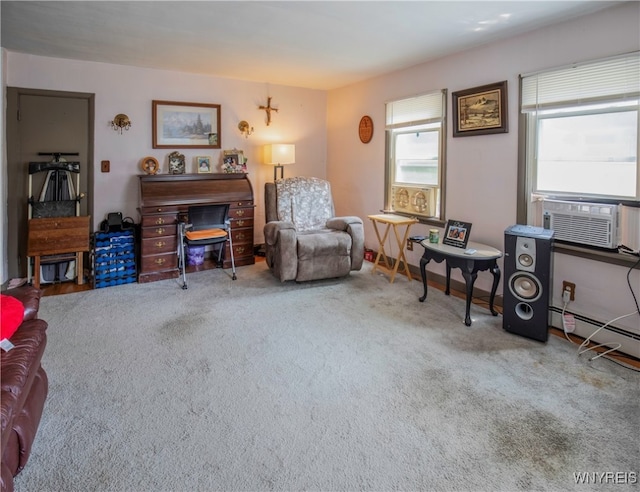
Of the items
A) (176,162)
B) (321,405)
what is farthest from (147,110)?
(321,405)

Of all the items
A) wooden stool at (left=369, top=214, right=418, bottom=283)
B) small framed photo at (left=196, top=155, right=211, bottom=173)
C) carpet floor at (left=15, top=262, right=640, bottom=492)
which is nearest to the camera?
carpet floor at (left=15, top=262, right=640, bottom=492)

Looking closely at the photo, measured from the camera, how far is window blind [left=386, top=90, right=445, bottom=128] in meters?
4.15

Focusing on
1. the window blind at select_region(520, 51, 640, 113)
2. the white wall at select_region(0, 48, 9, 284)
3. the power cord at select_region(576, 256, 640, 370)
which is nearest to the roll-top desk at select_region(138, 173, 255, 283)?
the white wall at select_region(0, 48, 9, 284)

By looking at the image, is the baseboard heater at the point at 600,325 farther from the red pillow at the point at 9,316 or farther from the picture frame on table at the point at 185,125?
the picture frame on table at the point at 185,125

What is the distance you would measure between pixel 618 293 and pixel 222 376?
109 inches

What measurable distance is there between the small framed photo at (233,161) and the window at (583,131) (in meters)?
3.34

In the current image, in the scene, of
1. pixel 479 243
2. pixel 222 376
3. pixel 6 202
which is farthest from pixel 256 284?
pixel 6 202

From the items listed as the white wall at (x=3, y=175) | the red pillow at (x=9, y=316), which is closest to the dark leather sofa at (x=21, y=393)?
the red pillow at (x=9, y=316)

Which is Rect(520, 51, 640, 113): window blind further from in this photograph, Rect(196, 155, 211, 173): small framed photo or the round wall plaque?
Rect(196, 155, 211, 173): small framed photo

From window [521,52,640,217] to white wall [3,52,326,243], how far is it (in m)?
3.27

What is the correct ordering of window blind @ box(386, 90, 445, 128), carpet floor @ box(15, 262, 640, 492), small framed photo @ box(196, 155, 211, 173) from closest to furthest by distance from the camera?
carpet floor @ box(15, 262, 640, 492) < window blind @ box(386, 90, 445, 128) < small framed photo @ box(196, 155, 211, 173)

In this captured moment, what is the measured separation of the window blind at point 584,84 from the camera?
2.65m

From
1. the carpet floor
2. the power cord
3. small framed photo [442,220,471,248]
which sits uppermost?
small framed photo [442,220,471,248]

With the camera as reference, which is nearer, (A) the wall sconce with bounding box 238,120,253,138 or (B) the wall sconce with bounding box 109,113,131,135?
(B) the wall sconce with bounding box 109,113,131,135
